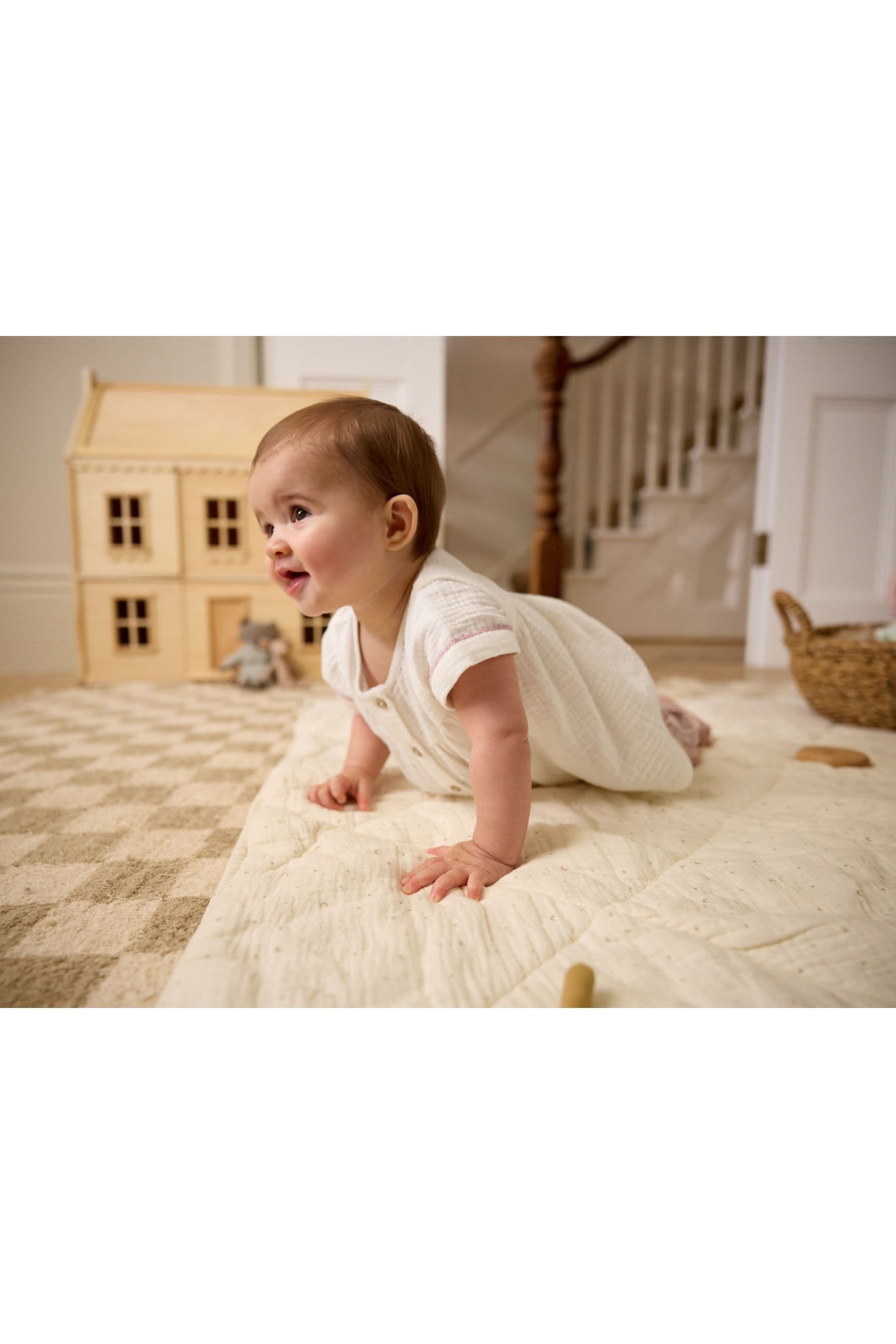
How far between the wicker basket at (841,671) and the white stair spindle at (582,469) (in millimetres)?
871

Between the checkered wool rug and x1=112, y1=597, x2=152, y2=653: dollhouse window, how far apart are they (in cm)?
36

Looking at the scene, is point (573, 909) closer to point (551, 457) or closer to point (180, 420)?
point (551, 457)

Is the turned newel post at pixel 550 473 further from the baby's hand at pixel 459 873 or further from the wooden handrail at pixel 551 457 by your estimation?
the baby's hand at pixel 459 873

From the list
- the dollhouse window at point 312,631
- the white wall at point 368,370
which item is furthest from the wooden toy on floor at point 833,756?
the dollhouse window at point 312,631

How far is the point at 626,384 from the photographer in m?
1.86

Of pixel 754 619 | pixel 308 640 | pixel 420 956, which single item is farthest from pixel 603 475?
pixel 420 956

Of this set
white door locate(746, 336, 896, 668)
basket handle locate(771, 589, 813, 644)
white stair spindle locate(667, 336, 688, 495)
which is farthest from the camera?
white stair spindle locate(667, 336, 688, 495)

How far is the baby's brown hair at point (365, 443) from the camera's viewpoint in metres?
0.53

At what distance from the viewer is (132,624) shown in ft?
5.49

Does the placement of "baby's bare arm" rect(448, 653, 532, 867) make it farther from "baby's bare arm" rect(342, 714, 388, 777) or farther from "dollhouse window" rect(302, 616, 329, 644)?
"dollhouse window" rect(302, 616, 329, 644)

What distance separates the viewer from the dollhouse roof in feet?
5.32

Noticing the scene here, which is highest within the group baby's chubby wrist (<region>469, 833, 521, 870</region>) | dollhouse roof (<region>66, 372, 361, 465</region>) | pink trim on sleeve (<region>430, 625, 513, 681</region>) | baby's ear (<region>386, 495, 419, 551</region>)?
dollhouse roof (<region>66, 372, 361, 465</region>)

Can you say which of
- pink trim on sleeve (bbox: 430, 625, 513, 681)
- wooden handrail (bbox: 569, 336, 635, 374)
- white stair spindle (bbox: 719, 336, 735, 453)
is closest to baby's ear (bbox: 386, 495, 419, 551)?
pink trim on sleeve (bbox: 430, 625, 513, 681)
